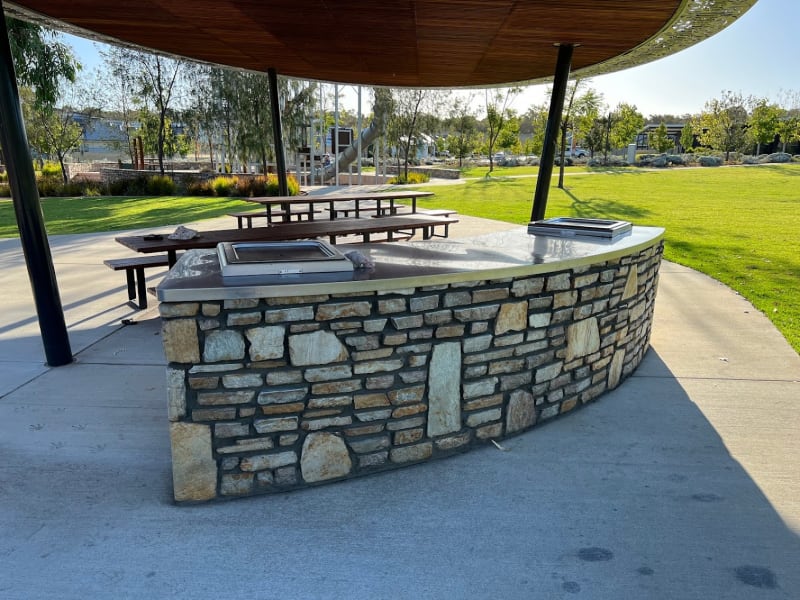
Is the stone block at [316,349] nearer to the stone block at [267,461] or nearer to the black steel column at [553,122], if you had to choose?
the stone block at [267,461]

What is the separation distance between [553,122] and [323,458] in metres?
4.70

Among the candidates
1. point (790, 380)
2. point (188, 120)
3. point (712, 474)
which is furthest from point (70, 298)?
point (188, 120)

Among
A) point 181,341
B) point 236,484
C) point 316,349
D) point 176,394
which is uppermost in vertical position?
point 181,341

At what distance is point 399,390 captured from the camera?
316 centimetres

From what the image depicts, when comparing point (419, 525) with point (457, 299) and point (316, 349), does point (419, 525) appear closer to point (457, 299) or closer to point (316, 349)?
point (316, 349)

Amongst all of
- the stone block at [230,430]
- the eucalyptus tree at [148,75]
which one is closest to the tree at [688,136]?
the eucalyptus tree at [148,75]

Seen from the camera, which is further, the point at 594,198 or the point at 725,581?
the point at 594,198

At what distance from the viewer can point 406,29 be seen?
16.8 ft

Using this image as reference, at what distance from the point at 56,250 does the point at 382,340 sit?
31.2ft

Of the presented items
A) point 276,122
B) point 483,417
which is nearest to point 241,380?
point 483,417

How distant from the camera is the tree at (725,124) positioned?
52625mm

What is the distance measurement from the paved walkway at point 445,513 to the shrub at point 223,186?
18549mm

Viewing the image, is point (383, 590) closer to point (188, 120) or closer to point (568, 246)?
point (568, 246)

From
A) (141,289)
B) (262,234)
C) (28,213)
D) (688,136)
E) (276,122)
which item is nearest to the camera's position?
(28,213)
